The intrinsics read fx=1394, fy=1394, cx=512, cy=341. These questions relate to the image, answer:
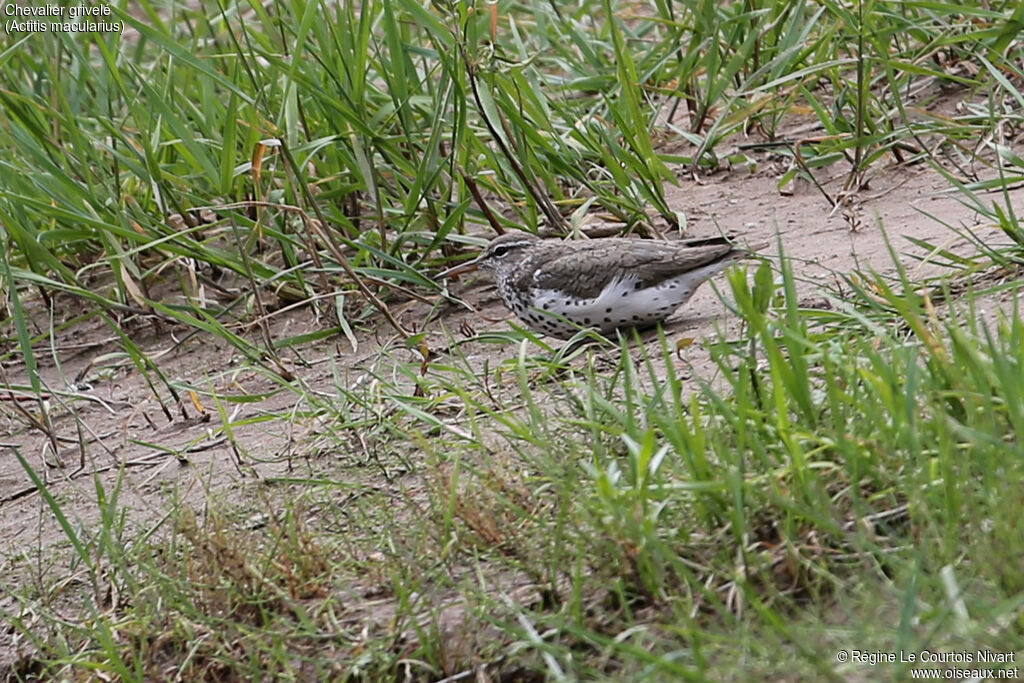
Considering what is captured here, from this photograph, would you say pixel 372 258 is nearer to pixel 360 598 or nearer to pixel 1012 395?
pixel 360 598

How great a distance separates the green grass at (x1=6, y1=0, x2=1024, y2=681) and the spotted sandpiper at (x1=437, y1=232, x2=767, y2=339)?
A: 15 centimetres

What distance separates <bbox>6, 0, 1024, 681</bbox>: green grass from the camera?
10.3ft

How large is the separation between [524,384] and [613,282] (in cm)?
142

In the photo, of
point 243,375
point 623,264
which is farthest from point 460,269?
point 243,375

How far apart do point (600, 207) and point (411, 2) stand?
133cm

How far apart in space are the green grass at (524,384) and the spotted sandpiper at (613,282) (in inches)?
5.9

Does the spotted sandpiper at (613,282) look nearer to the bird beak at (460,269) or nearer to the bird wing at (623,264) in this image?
the bird wing at (623,264)

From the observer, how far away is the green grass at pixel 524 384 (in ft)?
10.3

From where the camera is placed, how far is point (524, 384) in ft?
13.3

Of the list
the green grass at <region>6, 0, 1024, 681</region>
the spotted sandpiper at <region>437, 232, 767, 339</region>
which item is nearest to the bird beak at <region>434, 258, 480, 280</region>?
the green grass at <region>6, 0, 1024, 681</region>

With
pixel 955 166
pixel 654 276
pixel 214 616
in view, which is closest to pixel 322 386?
pixel 654 276

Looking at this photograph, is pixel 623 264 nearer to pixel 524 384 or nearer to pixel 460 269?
pixel 460 269

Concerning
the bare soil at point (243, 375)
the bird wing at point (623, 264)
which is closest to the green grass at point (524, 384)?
the bare soil at point (243, 375)

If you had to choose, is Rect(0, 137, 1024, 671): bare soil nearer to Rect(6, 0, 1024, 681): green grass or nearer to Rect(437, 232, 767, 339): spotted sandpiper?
Rect(6, 0, 1024, 681): green grass
